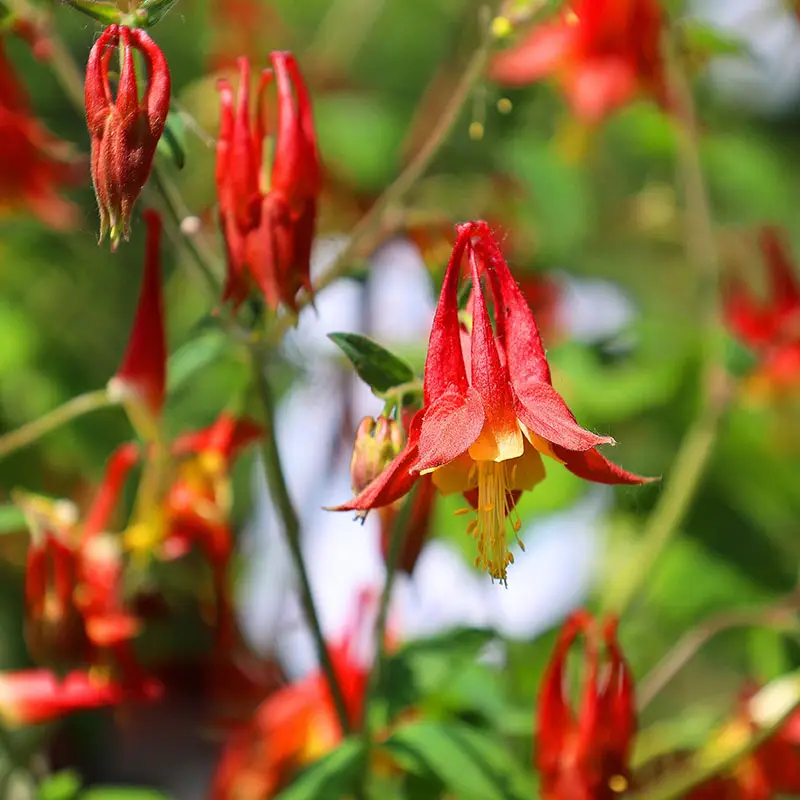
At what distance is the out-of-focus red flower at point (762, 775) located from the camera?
0.98 m

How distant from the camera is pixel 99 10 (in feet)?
2.15

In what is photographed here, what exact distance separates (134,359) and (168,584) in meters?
0.54

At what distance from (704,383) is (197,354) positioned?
2.32ft

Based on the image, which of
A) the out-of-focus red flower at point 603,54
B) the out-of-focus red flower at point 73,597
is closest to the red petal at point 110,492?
the out-of-focus red flower at point 73,597

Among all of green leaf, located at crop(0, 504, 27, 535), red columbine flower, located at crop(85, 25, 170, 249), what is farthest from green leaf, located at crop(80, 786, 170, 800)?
red columbine flower, located at crop(85, 25, 170, 249)

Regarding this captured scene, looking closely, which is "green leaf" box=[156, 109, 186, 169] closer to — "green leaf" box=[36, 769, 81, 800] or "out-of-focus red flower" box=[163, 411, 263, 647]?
"out-of-focus red flower" box=[163, 411, 263, 647]

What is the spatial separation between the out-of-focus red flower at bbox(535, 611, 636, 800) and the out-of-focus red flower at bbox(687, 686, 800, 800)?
0.16m

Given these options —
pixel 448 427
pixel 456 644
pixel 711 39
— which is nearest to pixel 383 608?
pixel 456 644

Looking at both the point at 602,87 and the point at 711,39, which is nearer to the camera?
the point at 711,39

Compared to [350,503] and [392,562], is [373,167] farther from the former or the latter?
[350,503]

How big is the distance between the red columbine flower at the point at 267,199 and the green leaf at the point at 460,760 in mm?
308

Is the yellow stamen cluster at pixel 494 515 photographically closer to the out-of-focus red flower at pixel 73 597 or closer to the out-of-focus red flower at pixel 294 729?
the out-of-focus red flower at pixel 73 597

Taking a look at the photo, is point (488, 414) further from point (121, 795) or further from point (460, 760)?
point (121, 795)

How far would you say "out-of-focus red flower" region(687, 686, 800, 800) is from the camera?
983mm
